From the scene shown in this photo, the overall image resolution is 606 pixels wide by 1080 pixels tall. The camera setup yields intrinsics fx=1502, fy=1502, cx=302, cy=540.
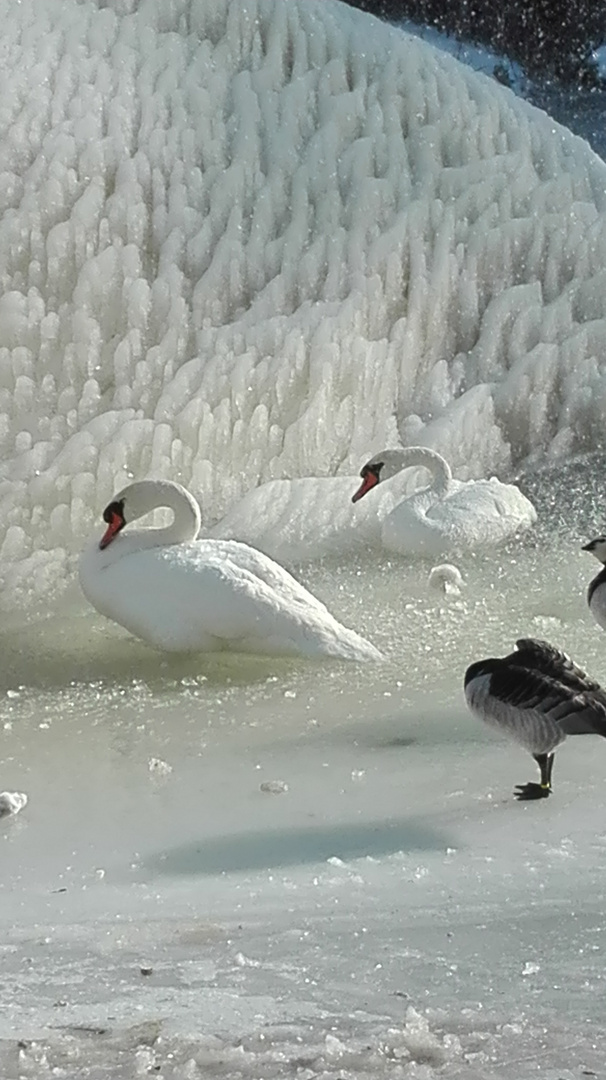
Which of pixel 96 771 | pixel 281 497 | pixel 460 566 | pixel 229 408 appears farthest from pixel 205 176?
pixel 96 771

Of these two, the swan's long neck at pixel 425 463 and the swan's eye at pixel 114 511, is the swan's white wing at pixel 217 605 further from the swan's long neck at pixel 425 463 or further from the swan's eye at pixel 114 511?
the swan's long neck at pixel 425 463

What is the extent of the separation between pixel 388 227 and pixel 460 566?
1.72m

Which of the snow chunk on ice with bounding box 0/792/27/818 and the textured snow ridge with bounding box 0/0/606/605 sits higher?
the textured snow ridge with bounding box 0/0/606/605

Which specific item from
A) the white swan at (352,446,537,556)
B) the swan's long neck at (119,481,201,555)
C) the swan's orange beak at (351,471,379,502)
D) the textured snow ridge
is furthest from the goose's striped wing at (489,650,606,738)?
the textured snow ridge

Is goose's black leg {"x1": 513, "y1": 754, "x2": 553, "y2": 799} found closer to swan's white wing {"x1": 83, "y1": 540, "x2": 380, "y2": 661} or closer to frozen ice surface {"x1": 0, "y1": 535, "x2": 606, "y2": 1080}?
frozen ice surface {"x1": 0, "y1": 535, "x2": 606, "y2": 1080}

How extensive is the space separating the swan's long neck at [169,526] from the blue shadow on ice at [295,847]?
4.12 feet

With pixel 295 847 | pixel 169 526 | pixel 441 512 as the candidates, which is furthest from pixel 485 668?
pixel 441 512

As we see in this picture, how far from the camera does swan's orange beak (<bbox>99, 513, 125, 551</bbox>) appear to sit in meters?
3.87

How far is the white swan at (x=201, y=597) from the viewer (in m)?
3.57

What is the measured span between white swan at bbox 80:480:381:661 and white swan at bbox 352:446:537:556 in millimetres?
845

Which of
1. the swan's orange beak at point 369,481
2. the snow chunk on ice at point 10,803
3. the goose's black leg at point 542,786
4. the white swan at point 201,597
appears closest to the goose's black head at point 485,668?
the goose's black leg at point 542,786

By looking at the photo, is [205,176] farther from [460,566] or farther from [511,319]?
[460,566]

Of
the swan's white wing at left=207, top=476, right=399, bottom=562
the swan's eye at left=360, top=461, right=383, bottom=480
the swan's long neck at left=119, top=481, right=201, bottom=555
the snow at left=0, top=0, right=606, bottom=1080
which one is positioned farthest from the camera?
the swan's white wing at left=207, top=476, right=399, bottom=562

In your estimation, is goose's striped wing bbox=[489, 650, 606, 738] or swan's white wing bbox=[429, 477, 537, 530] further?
swan's white wing bbox=[429, 477, 537, 530]
